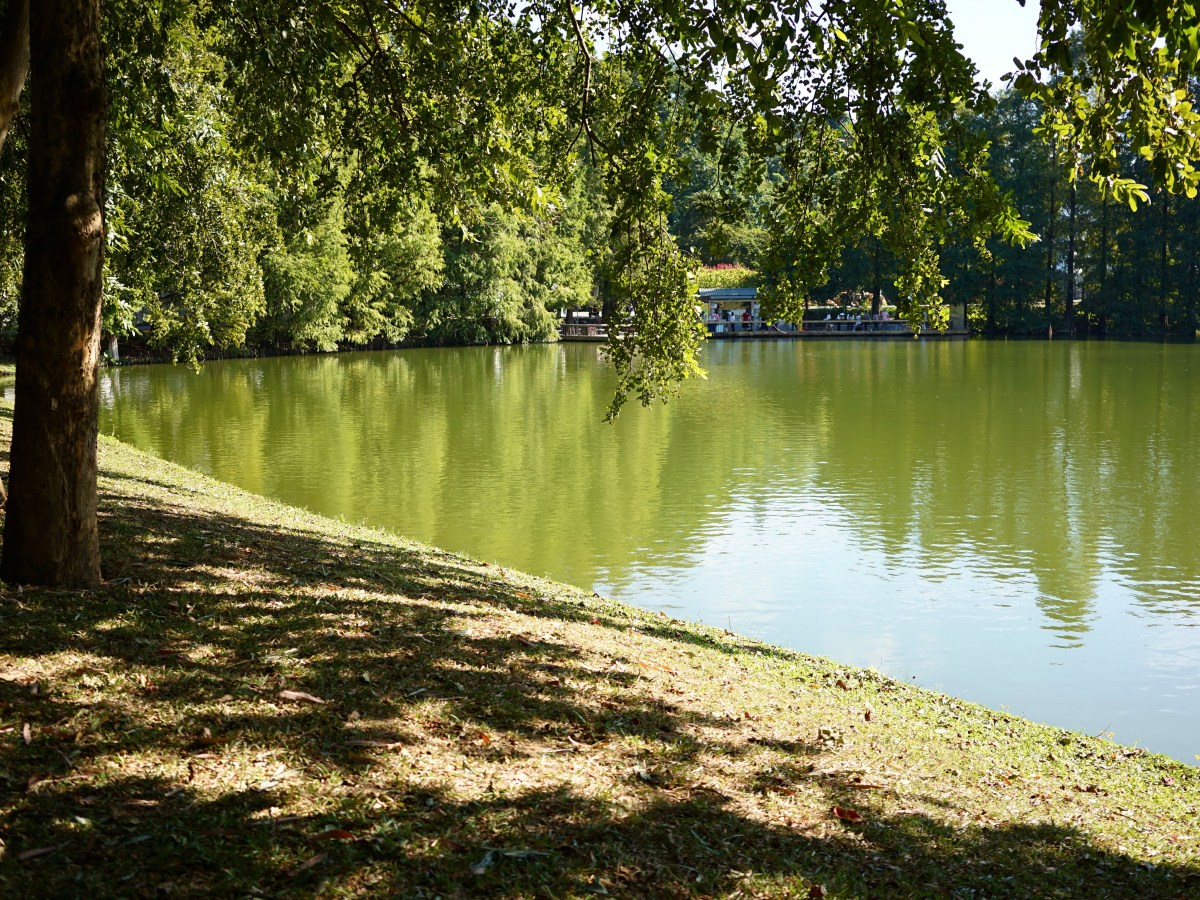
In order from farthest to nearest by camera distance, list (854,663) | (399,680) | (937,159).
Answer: (854,663) < (937,159) < (399,680)

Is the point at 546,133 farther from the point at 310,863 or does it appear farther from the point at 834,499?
the point at 834,499

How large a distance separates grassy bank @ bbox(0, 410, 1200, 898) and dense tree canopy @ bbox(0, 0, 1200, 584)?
1.44 meters

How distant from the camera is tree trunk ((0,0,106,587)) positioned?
573 centimetres

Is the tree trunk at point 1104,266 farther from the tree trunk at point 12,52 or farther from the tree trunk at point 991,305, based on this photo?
the tree trunk at point 12,52

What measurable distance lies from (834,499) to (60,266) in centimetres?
1467

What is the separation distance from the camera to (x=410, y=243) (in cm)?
5203

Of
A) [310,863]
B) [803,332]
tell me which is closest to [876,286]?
[803,332]

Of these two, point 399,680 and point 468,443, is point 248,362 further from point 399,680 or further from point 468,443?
point 399,680

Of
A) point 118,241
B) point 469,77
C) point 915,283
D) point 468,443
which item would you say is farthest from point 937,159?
point 468,443

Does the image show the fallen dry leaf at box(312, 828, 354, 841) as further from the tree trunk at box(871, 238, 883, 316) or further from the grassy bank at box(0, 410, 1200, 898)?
the tree trunk at box(871, 238, 883, 316)

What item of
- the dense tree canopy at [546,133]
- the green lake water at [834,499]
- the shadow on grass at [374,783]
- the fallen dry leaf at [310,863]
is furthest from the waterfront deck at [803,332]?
the fallen dry leaf at [310,863]

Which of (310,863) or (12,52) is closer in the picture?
(310,863)

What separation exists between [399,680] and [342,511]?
11.6 m

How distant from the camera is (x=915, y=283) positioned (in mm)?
8555
